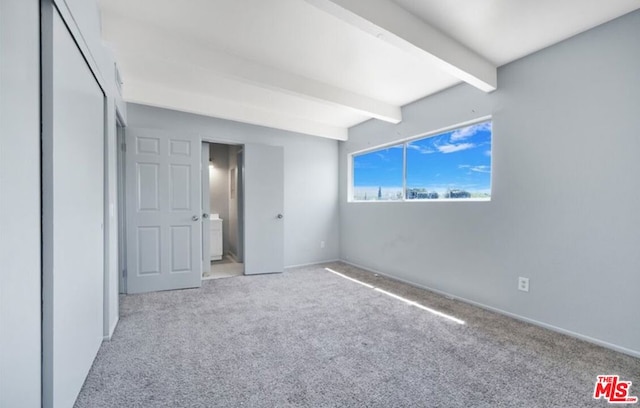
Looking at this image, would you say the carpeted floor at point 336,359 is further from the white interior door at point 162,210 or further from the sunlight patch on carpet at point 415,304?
the white interior door at point 162,210

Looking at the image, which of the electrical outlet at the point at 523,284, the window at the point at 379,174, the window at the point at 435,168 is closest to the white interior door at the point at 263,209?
the window at the point at 379,174

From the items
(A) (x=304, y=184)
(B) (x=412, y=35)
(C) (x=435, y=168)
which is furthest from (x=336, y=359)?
(A) (x=304, y=184)

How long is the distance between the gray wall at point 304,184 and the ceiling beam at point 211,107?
1.02 ft

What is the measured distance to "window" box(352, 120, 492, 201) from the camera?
3166mm

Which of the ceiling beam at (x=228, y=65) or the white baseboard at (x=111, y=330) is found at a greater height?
the ceiling beam at (x=228, y=65)

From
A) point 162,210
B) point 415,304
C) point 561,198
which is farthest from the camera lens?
point 162,210

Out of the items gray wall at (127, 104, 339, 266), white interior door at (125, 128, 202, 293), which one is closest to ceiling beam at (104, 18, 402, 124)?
white interior door at (125, 128, 202, 293)

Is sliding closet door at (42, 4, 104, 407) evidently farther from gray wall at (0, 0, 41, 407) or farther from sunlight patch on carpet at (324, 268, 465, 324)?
sunlight patch on carpet at (324, 268, 465, 324)

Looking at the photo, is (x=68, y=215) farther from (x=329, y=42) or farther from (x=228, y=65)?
(x=329, y=42)

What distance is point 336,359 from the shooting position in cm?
203

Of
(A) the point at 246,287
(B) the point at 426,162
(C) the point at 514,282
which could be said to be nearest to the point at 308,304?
(A) the point at 246,287

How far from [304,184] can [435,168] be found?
90.2 inches

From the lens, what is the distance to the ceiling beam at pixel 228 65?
7.76ft

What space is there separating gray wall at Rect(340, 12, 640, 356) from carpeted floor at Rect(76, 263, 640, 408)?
0.92ft
